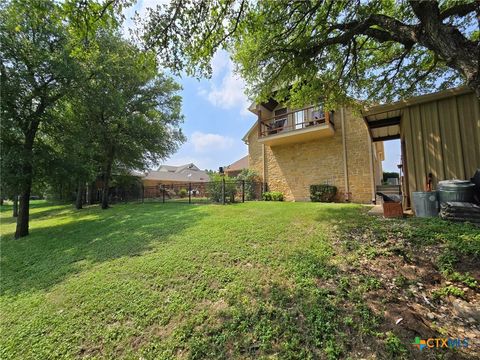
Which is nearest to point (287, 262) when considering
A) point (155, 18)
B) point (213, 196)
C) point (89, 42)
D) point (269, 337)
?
point (269, 337)

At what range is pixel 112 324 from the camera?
3.07 meters

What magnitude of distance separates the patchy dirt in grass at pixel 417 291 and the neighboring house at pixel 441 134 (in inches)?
111

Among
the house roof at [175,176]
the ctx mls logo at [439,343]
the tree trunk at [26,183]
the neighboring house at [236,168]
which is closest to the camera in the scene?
the ctx mls logo at [439,343]

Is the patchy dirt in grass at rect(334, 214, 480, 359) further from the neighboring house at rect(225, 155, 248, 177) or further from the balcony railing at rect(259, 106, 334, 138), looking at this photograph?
the neighboring house at rect(225, 155, 248, 177)

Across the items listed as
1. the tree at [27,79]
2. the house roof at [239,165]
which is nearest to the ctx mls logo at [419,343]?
the tree at [27,79]

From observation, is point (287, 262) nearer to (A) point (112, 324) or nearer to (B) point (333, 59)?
(A) point (112, 324)

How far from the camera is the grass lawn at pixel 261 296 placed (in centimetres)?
234

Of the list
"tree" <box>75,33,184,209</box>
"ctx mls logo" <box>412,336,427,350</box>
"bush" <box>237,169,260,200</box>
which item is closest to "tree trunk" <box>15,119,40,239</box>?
"tree" <box>75,33,184,209</box>

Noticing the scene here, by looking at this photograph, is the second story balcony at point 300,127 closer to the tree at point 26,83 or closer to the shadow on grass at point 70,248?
the shadow on grass at point 70,248

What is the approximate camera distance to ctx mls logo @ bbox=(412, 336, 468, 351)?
6.68ft

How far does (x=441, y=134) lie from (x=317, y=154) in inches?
267

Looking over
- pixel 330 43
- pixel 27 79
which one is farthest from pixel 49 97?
pixel 330 43

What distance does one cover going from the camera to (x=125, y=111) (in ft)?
49.3

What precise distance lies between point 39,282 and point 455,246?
8144 mm
